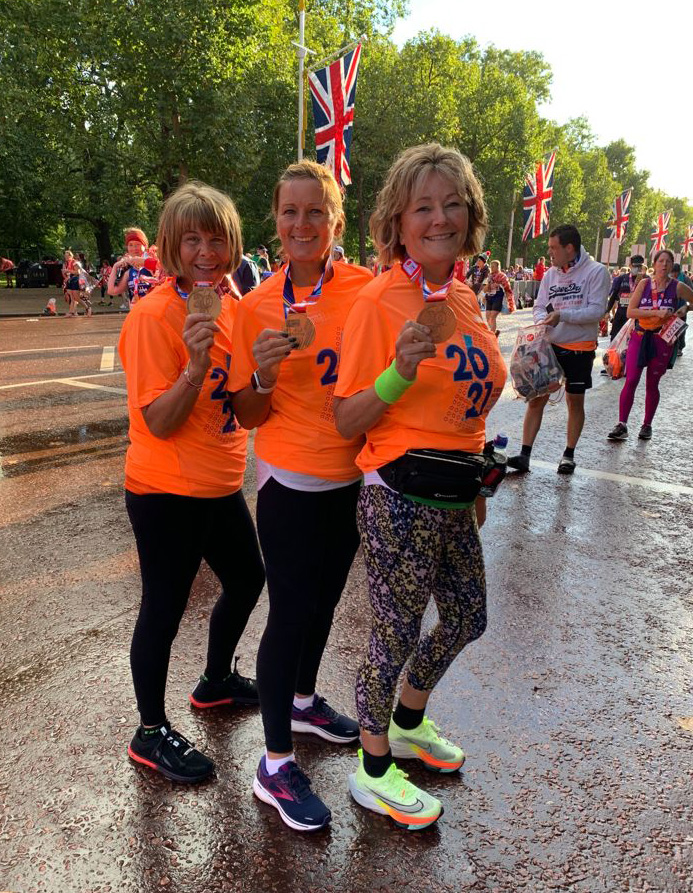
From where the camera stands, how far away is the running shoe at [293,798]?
214cm

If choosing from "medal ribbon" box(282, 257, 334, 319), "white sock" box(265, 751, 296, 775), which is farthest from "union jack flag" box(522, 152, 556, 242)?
"white sock" box(265, 751, 296, 775)

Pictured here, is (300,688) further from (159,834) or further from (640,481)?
(640,481)

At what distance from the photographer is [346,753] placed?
8.41 ft

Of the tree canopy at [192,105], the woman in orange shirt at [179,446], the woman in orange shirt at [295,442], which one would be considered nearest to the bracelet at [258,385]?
the woman in orange shirt at [295,442]

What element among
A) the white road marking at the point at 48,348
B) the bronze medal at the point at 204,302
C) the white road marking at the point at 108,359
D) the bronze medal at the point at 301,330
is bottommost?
the white road marking at the point at 48,348

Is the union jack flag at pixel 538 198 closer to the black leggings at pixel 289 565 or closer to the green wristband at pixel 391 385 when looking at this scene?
the black leggings at pixel 289 565

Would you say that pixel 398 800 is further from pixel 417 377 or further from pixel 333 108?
pixel 333 108

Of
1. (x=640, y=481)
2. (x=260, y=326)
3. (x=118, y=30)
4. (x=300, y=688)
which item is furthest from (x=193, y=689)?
(x=118, y=30)

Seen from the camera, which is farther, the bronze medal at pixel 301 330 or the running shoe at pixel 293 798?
the running shoe at pixel 293 798

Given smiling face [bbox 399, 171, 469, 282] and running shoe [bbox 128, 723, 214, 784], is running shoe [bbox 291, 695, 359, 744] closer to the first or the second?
running shoe [bbox 128, 723, 214, 784]

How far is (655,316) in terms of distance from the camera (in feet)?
22.9

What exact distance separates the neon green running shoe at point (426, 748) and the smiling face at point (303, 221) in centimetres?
168

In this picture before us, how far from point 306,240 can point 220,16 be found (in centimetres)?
2499

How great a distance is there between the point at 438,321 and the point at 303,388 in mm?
524
